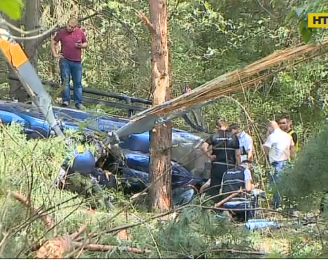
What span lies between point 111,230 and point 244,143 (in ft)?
11.8

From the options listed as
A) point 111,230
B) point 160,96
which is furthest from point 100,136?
point 111,230

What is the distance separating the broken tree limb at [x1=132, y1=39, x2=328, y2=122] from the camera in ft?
13.5

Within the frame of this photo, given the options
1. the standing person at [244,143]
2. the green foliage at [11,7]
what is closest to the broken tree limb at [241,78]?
the standing person at [244,143]

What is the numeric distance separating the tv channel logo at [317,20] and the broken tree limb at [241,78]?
0.79 metres

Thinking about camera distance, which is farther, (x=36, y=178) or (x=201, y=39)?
(x=201, y=39)

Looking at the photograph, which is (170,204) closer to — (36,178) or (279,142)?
(279,142)

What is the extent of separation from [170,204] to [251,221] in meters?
3.38

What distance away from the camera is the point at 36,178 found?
12.6 feet

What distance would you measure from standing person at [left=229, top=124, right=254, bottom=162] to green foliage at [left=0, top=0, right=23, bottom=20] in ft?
15.7

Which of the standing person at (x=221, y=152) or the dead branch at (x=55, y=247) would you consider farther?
the standing person at (x=221, y=152)

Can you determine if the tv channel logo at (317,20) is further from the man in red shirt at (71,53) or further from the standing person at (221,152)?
the man in red shirt at (71,53)

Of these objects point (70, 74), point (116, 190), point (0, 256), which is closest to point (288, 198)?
point (0, 256)

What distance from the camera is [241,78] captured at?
458cm

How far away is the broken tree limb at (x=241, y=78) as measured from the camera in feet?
13.5
